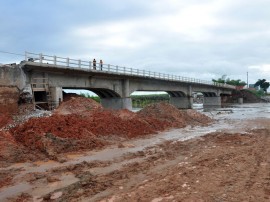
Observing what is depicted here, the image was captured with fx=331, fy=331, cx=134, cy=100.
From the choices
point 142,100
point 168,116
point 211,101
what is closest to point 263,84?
point 142,100

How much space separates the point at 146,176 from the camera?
33.6 feet

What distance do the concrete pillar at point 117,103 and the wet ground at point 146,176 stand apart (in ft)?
87.5

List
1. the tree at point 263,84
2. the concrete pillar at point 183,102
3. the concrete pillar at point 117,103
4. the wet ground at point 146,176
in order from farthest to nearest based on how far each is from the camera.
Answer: the tree at point 263,84 → the concrete pillar at point 183,102 → the concrete pillar at point 117,103 → the wet ground at point 146,176

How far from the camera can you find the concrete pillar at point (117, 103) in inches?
1660

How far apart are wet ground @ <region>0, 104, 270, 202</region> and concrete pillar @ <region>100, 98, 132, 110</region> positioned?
→ 26.7m

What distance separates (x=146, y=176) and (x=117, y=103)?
106 ft

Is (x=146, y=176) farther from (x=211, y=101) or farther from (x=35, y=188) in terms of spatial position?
(x=211, y=101)

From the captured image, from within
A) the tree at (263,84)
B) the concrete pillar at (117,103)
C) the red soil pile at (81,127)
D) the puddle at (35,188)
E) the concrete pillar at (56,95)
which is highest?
the tree at (263,84)

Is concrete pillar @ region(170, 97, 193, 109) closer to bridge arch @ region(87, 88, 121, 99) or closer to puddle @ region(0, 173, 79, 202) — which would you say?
bridge arch @ region(87, 88, 121, 99)

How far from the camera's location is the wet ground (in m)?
7.87

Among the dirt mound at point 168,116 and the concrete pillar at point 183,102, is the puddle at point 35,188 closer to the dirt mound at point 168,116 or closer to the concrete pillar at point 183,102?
the dirt mound at point 168,116

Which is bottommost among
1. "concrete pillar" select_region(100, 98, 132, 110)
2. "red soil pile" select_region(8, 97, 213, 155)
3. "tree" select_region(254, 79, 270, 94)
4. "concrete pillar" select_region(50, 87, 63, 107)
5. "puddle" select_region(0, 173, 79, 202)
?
"puddle" select_region(0, 173, 79, 202)

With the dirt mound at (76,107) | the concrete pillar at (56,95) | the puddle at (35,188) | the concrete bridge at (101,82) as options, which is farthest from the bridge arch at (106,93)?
the puddle at (35,188)

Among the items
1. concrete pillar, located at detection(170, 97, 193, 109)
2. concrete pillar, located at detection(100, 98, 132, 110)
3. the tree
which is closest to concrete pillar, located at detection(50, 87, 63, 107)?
concrete pillar, located at detection(100, 98, 132, 110)
